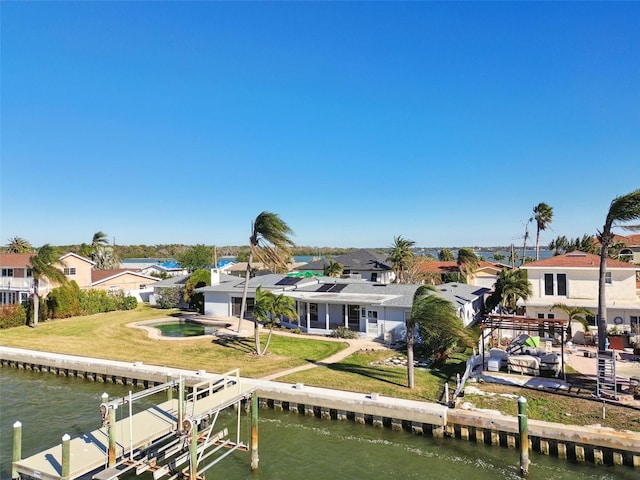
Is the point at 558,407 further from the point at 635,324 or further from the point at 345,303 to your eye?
the point at 345,303

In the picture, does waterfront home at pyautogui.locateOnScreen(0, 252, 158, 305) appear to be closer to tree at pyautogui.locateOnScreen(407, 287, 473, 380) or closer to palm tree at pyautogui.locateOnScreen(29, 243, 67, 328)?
palm tree at pyautogui.locateOnScreen(29, 243, 67, 328)

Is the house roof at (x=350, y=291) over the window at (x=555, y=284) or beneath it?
beneath

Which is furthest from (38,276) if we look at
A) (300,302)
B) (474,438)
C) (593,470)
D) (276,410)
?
(593,470)

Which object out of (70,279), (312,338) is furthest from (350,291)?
(70,279)

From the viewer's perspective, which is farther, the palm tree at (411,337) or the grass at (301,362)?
the palm tree at (411,337)

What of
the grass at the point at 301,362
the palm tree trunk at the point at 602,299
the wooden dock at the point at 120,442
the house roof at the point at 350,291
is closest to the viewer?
the wooden dock at the point at 120,442

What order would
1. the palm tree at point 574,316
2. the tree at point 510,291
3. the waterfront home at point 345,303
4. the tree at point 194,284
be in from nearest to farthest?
the palm tree at point 574,316
the waterfront home at point 345,303
the tree at point 510,291
the tree at point 194,284

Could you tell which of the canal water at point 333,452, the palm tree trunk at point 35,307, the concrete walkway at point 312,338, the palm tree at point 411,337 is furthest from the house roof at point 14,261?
the palm tree at point 411,337

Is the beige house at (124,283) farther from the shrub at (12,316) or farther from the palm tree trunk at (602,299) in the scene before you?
the palm tree trunk at (602,299)
